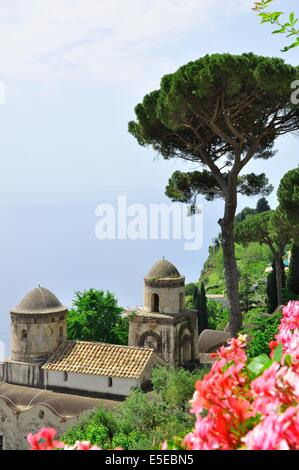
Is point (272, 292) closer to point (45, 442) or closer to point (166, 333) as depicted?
point (166, 333)

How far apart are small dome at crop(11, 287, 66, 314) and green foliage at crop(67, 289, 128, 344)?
8817 millimetres

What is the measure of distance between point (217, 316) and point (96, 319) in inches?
794

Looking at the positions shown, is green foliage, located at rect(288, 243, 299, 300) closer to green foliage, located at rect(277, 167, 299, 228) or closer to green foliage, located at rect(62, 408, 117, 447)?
green foliage, located at rect(277, 167, 299, 228)

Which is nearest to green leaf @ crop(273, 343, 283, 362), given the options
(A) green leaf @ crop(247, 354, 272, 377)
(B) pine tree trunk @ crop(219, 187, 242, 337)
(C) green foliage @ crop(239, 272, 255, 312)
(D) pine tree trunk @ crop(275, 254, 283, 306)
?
(A) green leaf @ crop(247, 354, 272, 377)

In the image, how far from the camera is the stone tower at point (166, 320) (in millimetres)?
24734

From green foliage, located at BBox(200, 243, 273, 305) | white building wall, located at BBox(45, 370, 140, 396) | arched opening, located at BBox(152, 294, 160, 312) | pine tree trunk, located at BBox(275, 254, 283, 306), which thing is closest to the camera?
white building wall, located at BBox(45, 370, 140, 396)

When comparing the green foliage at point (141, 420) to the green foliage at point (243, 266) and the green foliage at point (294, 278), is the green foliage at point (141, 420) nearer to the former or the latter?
the green foliage at point (294, 278)

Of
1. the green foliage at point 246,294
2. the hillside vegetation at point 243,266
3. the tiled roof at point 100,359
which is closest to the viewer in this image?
the tiled roof at point 100,359

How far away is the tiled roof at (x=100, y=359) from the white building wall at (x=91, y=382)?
24 centimetres

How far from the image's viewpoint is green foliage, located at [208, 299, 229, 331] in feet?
152

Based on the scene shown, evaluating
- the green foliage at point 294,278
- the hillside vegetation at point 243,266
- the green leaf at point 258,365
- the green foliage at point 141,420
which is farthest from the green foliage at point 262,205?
the green leaf at point 258,365

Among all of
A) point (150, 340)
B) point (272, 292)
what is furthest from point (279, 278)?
point (150, 340)

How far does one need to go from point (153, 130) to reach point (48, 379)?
461 inches
